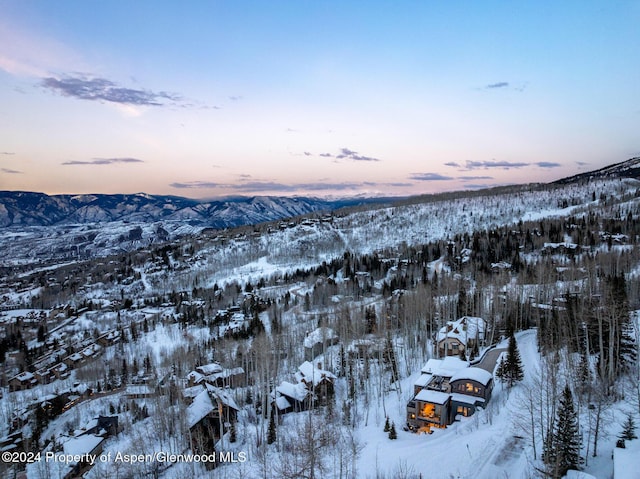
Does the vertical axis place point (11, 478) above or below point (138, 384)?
above

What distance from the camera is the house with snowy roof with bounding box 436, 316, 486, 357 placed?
40312mm

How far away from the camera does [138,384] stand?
4909 cm

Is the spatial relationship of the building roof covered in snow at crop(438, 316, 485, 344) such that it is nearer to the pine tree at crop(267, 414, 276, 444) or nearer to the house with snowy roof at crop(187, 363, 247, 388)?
the pine tree at crop(267, 414, 276, 444)

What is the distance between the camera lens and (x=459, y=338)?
1587 inches

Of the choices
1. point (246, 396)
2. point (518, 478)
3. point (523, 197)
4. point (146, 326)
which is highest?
point (523, 197)

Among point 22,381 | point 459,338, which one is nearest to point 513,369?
point 459,338

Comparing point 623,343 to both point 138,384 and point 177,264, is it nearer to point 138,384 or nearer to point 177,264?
point 138,384

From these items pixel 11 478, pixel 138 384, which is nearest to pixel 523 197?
pixel 138 384

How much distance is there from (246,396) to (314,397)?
8.72 m

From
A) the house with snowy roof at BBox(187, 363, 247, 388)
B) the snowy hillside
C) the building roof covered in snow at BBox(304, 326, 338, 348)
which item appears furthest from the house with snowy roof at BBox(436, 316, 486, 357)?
the house with snowy roof at BBox(187, 363, 247, 388)

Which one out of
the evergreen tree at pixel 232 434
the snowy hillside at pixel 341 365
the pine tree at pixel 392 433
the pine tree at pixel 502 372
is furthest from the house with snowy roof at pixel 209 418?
the pine tree at pixel 502 372

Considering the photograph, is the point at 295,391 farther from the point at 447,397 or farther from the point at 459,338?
the point at 459,338

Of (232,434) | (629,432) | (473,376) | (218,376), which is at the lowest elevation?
(218,376)

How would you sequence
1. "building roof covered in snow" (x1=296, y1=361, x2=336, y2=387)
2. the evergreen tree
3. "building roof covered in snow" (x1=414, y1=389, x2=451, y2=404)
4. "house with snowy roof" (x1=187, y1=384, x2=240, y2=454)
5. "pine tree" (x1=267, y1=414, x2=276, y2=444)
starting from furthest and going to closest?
"building roof covered in snow" (x1=296, y1=361, x2=336, y2=387) < the evergreen tree < "pine tree" (x1=267, y1=414, x2=276, y2=444) < "building roof covered in snow" (x1=414, y1=389, x2=451, y2=404) < "house with snowy roof" (x1=187, y1=384, x2=240, y2=454)
